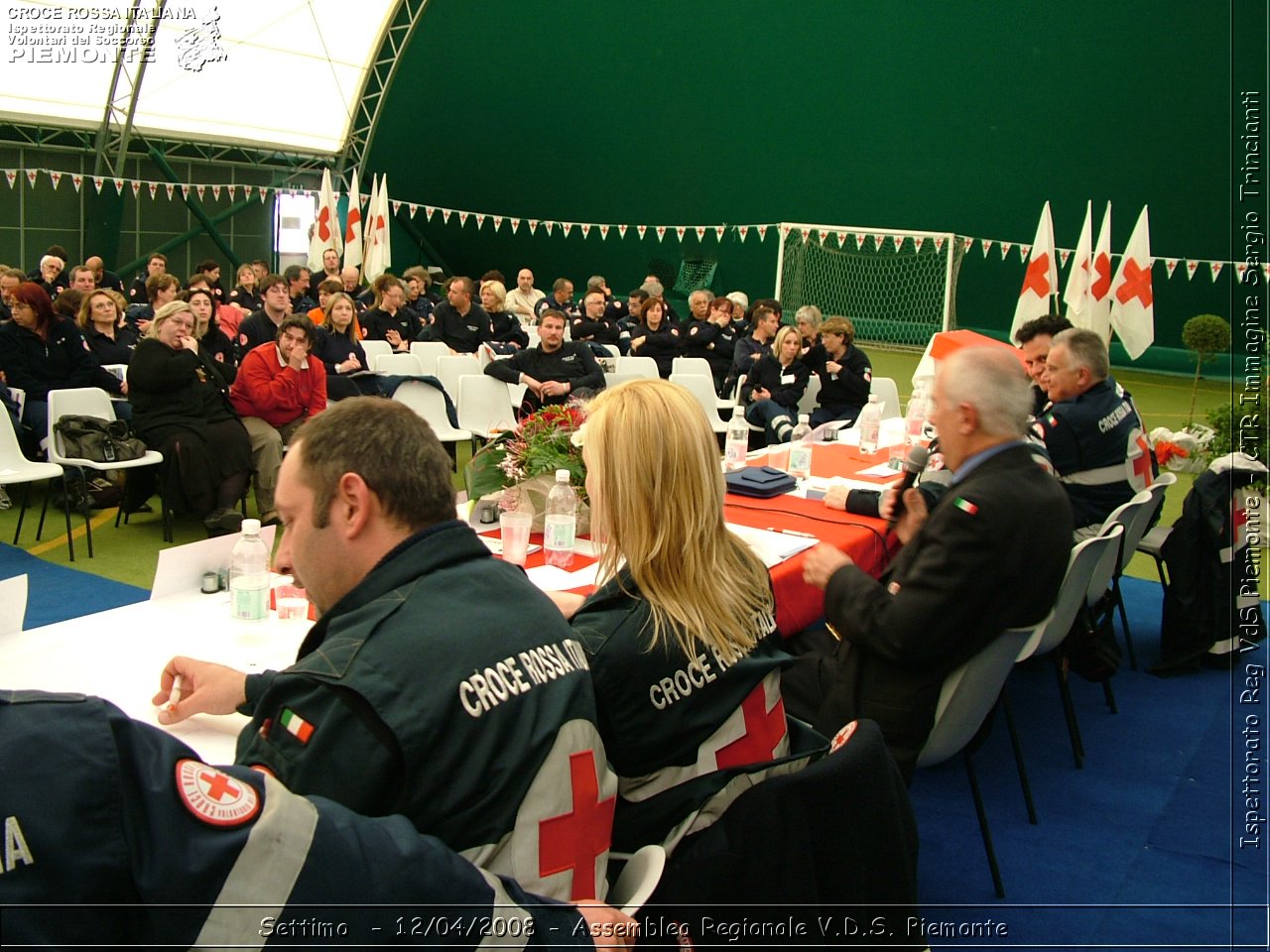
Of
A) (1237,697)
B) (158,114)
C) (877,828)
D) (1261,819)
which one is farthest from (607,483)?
(158,114)

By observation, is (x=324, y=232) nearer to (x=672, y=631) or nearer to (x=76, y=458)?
(x=76, y=458)

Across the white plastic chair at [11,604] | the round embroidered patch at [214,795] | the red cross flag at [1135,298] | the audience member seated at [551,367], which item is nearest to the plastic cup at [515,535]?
the white plastic chair at [11,604]

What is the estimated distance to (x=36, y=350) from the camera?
6.73 m

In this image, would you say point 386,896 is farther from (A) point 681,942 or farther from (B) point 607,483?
(B) point 607,483

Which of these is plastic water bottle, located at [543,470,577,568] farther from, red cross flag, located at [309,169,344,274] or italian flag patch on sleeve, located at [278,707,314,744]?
red cross flag, located at [309,169,344,274]

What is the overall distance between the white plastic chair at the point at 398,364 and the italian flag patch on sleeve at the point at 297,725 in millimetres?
6799

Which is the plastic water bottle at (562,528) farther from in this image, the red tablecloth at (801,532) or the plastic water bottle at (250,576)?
the plastic water bottle at (250,576)

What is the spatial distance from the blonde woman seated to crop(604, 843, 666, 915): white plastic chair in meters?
0.14

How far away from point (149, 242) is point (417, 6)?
21.3 feet

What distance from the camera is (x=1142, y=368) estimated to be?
55.8 ft

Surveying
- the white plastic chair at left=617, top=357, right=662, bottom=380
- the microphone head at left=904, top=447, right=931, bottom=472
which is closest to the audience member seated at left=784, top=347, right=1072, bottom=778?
the microphone head at left=904, top=447, right=931, bottom=472

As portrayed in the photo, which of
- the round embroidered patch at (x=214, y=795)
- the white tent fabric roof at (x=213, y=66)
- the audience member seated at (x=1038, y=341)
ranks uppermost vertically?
the white tent fabric roof at (x=213, y=66)

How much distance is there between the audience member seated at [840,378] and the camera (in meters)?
8.28

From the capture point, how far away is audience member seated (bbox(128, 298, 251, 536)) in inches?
246
